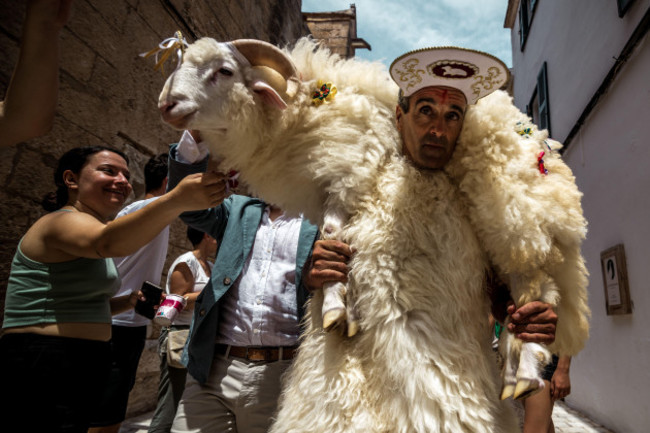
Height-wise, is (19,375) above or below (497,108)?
below

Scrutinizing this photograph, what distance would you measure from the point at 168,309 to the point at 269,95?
4.88 feet

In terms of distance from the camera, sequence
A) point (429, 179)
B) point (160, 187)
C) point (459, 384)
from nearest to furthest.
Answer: point (459, 384) → point (429, 179) → point (160, 187)

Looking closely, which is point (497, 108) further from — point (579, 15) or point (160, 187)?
point (579, 15)

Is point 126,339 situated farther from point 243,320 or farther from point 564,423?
point 564,423

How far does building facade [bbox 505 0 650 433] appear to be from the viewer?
486cm

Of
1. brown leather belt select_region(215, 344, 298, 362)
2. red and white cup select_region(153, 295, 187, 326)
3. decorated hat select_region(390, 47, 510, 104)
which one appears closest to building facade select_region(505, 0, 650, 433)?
decorated hat select_region(390, 47, 510, 104)

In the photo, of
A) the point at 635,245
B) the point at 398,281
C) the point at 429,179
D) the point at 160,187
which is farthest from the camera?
the point at 635,245

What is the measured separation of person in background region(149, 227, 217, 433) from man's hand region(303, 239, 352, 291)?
1.69m

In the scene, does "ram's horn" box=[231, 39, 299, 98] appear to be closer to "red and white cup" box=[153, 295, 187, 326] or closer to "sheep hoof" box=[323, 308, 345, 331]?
"sheep hoof" box=[323, 308, 345, 331]

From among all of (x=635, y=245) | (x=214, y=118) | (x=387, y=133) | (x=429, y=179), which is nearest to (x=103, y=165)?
(x=214, y=118)

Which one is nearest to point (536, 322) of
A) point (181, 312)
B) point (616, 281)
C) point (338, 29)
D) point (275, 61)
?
point (275, 61)

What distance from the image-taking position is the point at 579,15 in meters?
7.29

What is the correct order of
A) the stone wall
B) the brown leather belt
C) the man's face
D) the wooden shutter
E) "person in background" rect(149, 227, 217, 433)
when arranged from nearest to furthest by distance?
the man's face
the brown leather belt
"person in background" rect(149, 227, 217, 433)
the stone wall
the wooden shutter

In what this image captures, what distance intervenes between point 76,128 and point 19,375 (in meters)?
2.80
